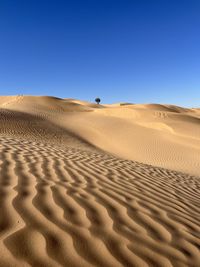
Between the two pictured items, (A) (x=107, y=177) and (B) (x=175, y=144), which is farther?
(B) (x=175, y=144)

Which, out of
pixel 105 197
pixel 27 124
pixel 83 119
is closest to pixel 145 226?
pixel 105 197

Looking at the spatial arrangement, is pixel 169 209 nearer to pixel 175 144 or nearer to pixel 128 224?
pixel 128 224

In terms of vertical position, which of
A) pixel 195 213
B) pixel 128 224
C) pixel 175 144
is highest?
pixel 128 224

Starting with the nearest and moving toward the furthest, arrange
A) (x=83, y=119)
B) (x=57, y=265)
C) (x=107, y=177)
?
(x=57, y=265) < (x=107, y=177) < (x=83, y=119)

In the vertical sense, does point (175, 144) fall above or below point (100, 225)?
below

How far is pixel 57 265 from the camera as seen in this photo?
2.11 m

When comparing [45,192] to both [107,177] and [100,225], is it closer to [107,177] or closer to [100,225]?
[100,225]

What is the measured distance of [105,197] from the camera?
3893 mm

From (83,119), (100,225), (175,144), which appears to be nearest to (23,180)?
(100,225)

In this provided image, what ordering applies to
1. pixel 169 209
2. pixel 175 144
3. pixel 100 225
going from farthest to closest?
pixel 175 144, pixel 169 209, pixel 100 225

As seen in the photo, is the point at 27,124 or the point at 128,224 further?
the point at 27,124

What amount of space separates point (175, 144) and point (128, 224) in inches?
553

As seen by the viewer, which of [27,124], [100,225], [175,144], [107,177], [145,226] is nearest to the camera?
[100,225]

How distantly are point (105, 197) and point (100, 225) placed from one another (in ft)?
3.18
